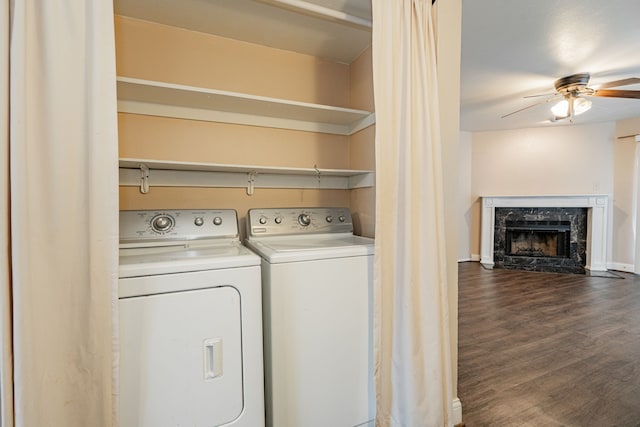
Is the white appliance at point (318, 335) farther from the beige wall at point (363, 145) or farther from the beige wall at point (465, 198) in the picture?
the beige wall at point (465, 198)

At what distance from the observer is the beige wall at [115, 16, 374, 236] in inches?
60.2

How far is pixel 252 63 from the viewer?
1.76 meters

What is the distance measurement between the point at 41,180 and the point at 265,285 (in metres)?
0.80

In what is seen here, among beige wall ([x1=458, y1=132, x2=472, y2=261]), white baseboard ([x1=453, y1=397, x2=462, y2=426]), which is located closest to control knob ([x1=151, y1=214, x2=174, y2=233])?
white baseboard ([x1=453, y1=397, x2=462, y2=426])

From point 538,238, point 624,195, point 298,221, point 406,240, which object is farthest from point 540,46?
point 538,238

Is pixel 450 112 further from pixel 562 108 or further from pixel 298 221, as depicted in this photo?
pixel 562 108

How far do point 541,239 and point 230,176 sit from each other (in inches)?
222

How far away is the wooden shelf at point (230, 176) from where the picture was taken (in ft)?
4.85

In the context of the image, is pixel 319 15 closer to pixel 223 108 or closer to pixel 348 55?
pixel 348 55

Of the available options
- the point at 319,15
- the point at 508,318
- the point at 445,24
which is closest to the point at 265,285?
the point at 319,15

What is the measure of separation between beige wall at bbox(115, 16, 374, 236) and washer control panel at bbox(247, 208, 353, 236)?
5.5 inches

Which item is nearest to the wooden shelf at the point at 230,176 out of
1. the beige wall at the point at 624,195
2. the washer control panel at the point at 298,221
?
the washer control panel at the point at 298,221

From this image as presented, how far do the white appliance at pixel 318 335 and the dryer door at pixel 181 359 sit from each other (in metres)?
0.15

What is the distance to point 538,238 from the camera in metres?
5.04
